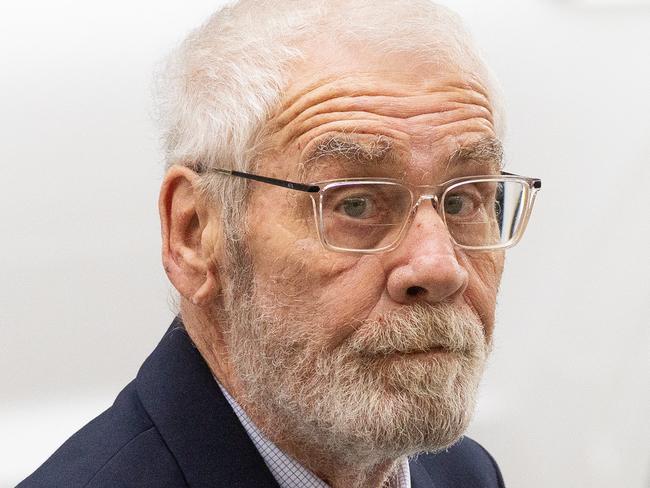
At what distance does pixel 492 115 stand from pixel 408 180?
12.5 inches

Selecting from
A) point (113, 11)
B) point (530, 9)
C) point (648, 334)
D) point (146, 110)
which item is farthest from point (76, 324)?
point (648, 334)

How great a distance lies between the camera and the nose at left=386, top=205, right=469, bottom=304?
211 cm

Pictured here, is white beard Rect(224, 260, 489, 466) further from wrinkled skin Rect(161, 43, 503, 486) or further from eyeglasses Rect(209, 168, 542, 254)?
eyeglasses Rect(209, 168, 542, 254)

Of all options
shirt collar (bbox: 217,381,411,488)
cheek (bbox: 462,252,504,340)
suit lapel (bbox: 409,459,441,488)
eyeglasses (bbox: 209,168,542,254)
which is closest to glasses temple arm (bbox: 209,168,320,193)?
eyeglasses (bbox: 209,168,542,254)

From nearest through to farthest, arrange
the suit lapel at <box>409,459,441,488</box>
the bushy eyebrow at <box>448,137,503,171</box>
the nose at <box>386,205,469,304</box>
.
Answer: the nose at <box>386,205,469,304</box>
the bushy eyebrow at <box>448,137,503,171</box>
the suit lapel at <box>409,459,441,488</box>

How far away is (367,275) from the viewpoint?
7.07 feet

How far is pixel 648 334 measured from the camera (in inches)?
136

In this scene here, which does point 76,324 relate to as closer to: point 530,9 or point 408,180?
point 408,180

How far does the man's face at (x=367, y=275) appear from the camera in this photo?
7.06 feet

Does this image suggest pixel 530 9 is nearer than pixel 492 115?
No

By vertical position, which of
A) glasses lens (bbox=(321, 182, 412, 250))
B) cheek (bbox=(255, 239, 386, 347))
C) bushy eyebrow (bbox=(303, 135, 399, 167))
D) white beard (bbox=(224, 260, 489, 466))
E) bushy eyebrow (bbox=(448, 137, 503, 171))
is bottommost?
white beard (bbox=(224, 260, 489, 466))

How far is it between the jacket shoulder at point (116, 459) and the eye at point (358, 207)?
549 mm

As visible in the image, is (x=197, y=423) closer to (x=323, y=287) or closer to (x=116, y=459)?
(x=116, y=459)

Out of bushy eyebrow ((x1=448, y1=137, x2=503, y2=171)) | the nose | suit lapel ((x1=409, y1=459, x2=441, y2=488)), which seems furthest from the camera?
suit lapel ((x1=409, y1=459, x2=441, y2=488))
